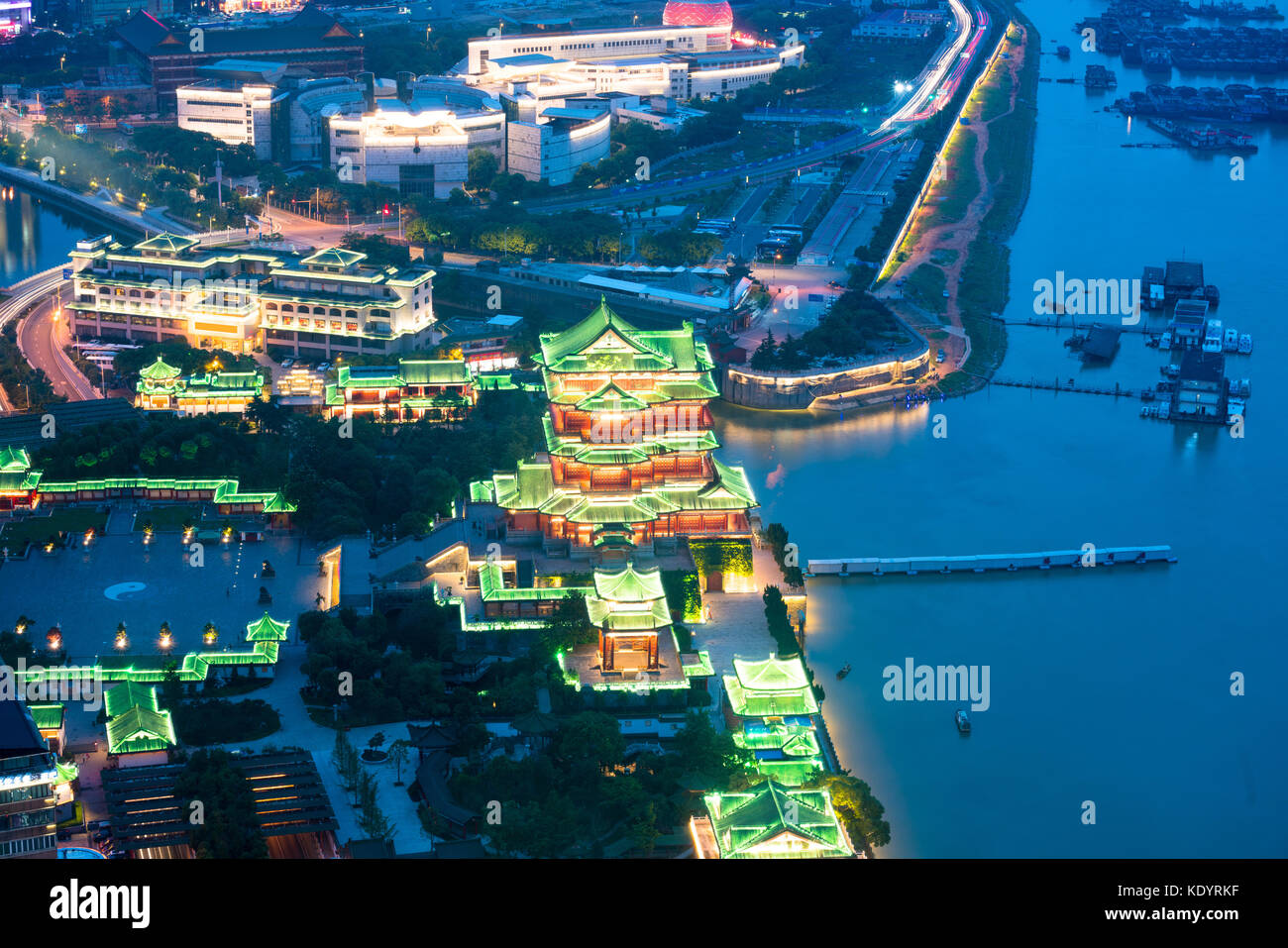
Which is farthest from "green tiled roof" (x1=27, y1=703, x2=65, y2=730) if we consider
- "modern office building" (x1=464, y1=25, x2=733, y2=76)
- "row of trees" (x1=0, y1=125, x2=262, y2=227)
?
"modern office building" (x1=464, y1=25, x2=733, y2=76)

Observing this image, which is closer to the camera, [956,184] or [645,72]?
[956,184]

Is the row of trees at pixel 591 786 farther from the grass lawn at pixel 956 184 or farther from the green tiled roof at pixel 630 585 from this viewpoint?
the grass lawn at pixel 956 184

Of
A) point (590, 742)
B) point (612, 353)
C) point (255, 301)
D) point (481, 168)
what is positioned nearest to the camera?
point (590, 742)

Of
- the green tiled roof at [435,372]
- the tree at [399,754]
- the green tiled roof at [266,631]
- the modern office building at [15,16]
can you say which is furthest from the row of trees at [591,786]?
the modern office building at [15,16]

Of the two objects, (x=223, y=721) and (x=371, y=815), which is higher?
(x=371, y=815)

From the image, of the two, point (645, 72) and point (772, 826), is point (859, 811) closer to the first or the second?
point (772, 826)

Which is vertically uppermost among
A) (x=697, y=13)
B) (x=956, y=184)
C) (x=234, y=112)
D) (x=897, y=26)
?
(x=697, y=13)

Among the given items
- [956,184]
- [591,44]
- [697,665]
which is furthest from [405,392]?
[591,44]
